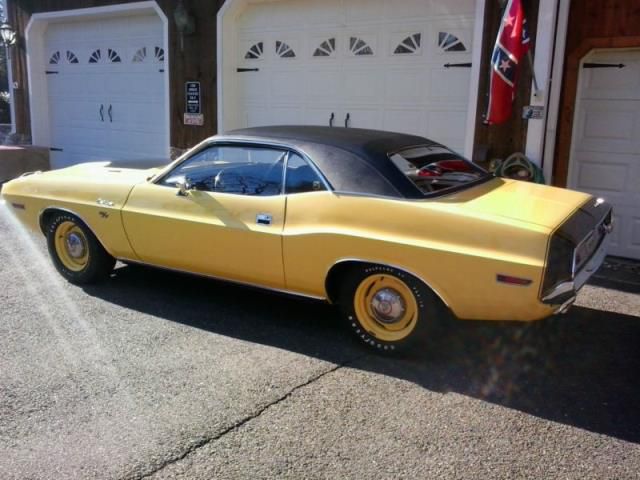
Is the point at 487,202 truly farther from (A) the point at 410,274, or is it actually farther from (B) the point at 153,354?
(B) the point at 153,354

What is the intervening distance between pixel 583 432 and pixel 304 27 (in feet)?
21.8

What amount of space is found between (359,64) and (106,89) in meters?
5.15

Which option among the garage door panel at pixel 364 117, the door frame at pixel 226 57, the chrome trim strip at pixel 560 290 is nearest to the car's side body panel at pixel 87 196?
the chrome trim strip at pixel 560 290

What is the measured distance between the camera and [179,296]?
5.20 metres

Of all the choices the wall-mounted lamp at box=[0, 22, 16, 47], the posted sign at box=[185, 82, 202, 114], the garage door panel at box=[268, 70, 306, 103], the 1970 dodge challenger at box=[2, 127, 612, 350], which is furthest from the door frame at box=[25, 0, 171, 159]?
the 1970 dodge challenger at box=[2, 127, 612, 350]

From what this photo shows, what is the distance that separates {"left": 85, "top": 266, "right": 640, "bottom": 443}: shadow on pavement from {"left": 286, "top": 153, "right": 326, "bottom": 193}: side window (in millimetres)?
771

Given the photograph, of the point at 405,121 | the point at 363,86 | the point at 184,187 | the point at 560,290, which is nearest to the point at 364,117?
the point at 363,86

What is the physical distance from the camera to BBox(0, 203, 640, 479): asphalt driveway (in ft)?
9.64

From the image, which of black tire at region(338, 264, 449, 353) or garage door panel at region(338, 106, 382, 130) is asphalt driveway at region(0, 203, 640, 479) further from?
garage door panel at region(338, 106, 382, 130)

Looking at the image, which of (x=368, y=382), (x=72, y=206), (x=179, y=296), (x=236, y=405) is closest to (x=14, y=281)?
(x=72, y=206)

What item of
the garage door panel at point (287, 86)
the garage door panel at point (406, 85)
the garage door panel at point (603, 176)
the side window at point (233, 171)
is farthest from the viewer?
the garage door panel at point (287, 86)

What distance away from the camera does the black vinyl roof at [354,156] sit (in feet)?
13.1

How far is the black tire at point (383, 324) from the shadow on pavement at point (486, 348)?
11cm

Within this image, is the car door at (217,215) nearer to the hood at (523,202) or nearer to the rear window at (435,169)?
the rear window at (435,169)
